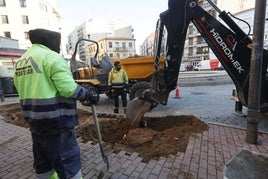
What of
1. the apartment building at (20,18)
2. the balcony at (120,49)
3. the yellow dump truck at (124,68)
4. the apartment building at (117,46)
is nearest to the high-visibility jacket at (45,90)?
the yellow dump truck at (124,68)

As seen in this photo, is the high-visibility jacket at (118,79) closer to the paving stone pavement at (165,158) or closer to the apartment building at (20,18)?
the paving stone pavement at (165,158)

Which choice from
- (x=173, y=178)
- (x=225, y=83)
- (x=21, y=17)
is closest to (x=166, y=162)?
(x=173, y=178)

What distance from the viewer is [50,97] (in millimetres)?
1746

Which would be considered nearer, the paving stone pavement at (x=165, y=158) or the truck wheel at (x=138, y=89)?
the paving stone pavement at (x=165, y=158)

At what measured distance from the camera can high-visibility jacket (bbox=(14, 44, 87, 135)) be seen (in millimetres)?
1734

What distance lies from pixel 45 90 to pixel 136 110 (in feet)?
9.39

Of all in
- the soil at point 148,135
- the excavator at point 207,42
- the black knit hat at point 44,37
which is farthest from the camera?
the excavator at point 207,42

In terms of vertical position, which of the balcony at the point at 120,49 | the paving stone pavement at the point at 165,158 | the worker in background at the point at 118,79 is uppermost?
the balcony at the point at 120,49

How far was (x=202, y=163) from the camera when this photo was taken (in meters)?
2.96

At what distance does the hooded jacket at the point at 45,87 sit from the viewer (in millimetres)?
1735

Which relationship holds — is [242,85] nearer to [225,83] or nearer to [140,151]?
[140,151]

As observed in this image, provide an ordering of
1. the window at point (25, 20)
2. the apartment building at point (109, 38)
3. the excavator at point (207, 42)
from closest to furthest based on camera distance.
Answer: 1. the excavator at point (207, 42)
2. the window at point (25, 20)
3. the apartment building at point (109, 38)

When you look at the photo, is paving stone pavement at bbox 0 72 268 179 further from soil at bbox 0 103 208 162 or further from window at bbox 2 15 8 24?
window at bbox 2 15 8 24

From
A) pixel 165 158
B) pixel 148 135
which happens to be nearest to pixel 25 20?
pixel 148 135
